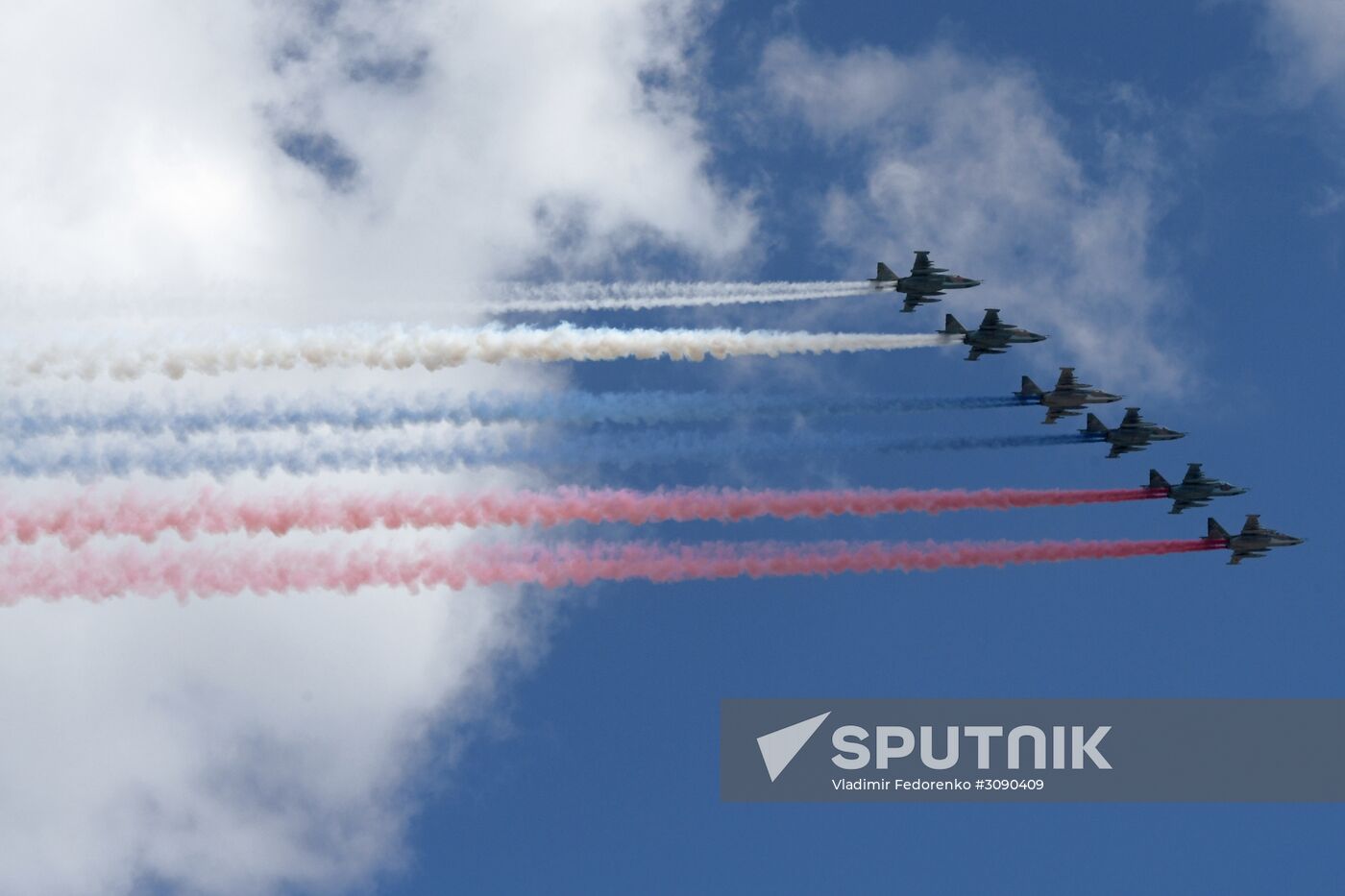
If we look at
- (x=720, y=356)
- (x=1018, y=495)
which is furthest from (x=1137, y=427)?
(x=720, y=356)

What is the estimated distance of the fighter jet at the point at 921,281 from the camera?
315ft

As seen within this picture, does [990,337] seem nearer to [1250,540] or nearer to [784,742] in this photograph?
[1250,540]

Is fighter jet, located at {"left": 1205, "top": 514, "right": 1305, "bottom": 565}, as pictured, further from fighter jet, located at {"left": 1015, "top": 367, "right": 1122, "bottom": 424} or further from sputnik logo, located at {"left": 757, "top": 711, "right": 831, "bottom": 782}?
sputnik logo, located at {"left": 757, "top": 711, "right": 831, "bottom": 782}

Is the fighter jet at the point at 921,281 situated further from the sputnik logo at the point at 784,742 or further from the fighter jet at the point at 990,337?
the sputnik logo at the point at 784,742

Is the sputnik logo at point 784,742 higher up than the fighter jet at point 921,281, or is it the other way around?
the fighter jet at point 921,281

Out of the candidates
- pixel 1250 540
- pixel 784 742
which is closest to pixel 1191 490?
pixel 1250 540

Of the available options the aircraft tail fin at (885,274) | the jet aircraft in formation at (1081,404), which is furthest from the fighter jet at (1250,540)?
the aircraft tail fin at (885,274)

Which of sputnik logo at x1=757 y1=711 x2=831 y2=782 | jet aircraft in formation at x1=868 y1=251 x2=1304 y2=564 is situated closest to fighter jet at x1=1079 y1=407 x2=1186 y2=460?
jet aircraft in formation at x1=868 y1=251 x2=1304 y2=564

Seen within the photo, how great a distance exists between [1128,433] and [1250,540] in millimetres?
6973

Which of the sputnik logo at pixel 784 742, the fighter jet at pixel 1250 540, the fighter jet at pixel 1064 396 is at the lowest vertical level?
the sputnik logo at pixel 784 742

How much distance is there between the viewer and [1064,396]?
325ft

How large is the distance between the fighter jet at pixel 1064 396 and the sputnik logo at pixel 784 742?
2689cm

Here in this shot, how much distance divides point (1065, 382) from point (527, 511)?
102 feet

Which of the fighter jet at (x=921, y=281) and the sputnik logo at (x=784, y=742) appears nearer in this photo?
the sputnik logo at (x=784, y=742)
